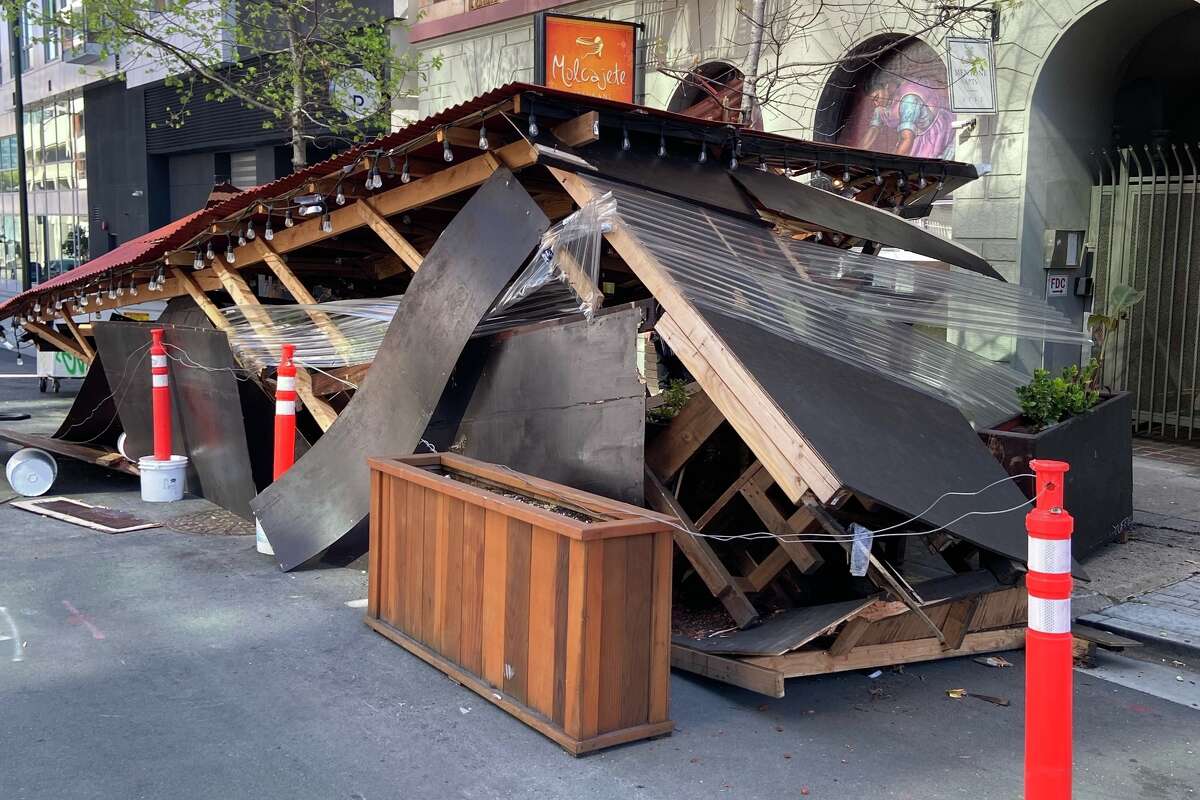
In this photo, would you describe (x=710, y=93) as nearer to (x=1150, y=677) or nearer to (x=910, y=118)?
(x=910, y=118)

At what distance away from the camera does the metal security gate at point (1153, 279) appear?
11227 mm

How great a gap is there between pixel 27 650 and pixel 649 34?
1241 cm

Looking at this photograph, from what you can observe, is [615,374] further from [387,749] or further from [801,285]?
[387,749]

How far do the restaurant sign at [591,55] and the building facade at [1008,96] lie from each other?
1.54 ft

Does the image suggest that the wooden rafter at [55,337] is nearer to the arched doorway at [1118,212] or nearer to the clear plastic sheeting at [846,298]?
the clear plastic sheeting at [846,298]

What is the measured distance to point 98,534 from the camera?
8.04 m

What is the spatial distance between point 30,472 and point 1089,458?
8376 millimetres

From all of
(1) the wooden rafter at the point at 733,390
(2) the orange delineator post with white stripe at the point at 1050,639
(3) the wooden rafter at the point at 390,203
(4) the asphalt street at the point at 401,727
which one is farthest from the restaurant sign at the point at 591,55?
(2) the orange delineator post with white stripe at the point at 1050,639

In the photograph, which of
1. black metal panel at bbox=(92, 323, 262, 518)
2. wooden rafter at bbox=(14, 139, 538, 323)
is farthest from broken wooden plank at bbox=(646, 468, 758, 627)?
black metal panel at bbox=(92, 323, 262, 518)

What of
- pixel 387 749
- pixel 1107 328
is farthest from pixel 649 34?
pixel 387 749

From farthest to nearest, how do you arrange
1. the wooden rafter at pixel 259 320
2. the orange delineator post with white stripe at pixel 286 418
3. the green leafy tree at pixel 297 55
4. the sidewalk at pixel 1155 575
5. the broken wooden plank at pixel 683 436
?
the green leafy tree at pixel 297 55, the wooden rafter at pixel 259 320, the orange delineator post with white stripe at pixel 286 418, the sidewalk at pixel 1155 575, the broken wooden plank at pixel 683 436

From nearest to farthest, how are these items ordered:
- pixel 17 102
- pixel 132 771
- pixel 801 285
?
pixel 132 771, pixel 801 285, pixel 17 102

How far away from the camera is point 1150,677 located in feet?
18.0

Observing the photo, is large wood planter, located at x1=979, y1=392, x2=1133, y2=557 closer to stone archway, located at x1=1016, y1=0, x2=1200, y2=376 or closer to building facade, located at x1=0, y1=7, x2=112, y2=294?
stone archway, located at x1=1016, y1=0, x2=1200, y2=376
